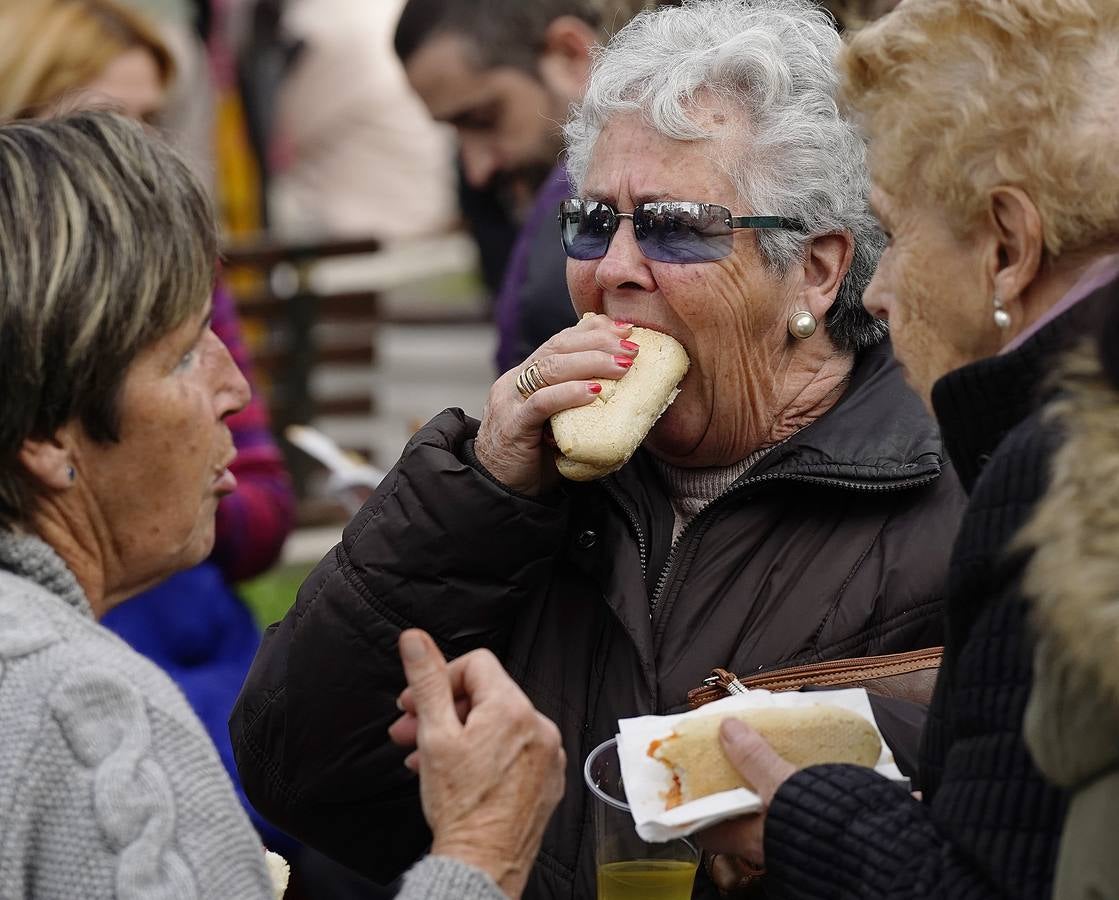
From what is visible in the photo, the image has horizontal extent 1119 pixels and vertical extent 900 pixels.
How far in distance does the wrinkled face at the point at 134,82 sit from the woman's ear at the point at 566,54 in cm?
130

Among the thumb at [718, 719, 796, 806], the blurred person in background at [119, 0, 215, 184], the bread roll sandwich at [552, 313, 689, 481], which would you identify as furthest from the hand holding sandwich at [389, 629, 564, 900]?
the blurred person in background at [119, 0, 215, 184]

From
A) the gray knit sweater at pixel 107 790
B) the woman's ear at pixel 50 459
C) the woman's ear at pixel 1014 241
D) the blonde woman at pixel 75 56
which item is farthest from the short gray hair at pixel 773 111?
the blonde woman at pixel 75 56

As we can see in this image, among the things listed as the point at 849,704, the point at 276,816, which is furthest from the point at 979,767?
the point at 276,816

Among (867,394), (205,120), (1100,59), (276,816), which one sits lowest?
(205,120)

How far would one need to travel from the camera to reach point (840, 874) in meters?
2.09

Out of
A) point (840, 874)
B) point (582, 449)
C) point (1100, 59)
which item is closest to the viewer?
point (840, 874)

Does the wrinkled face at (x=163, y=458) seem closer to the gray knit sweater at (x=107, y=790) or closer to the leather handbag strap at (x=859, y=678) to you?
the gray knit sweater at (x=107, y=790)

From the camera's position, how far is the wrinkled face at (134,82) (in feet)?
16.6

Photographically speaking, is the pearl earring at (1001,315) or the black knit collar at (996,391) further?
the pearl earring at (1001,315)

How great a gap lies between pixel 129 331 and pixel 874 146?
1.14 m

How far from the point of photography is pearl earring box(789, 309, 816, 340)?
3020 millimetres

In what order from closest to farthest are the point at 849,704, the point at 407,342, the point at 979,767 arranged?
the point at 979,767 → the point at 849,704 → the point at 407,342

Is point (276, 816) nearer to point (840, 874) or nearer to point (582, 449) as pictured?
point (582, 449)

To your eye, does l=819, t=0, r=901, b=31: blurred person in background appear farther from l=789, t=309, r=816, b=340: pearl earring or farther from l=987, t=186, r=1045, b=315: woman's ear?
l=987, t=186, r=1045, b=315: woman's ear
